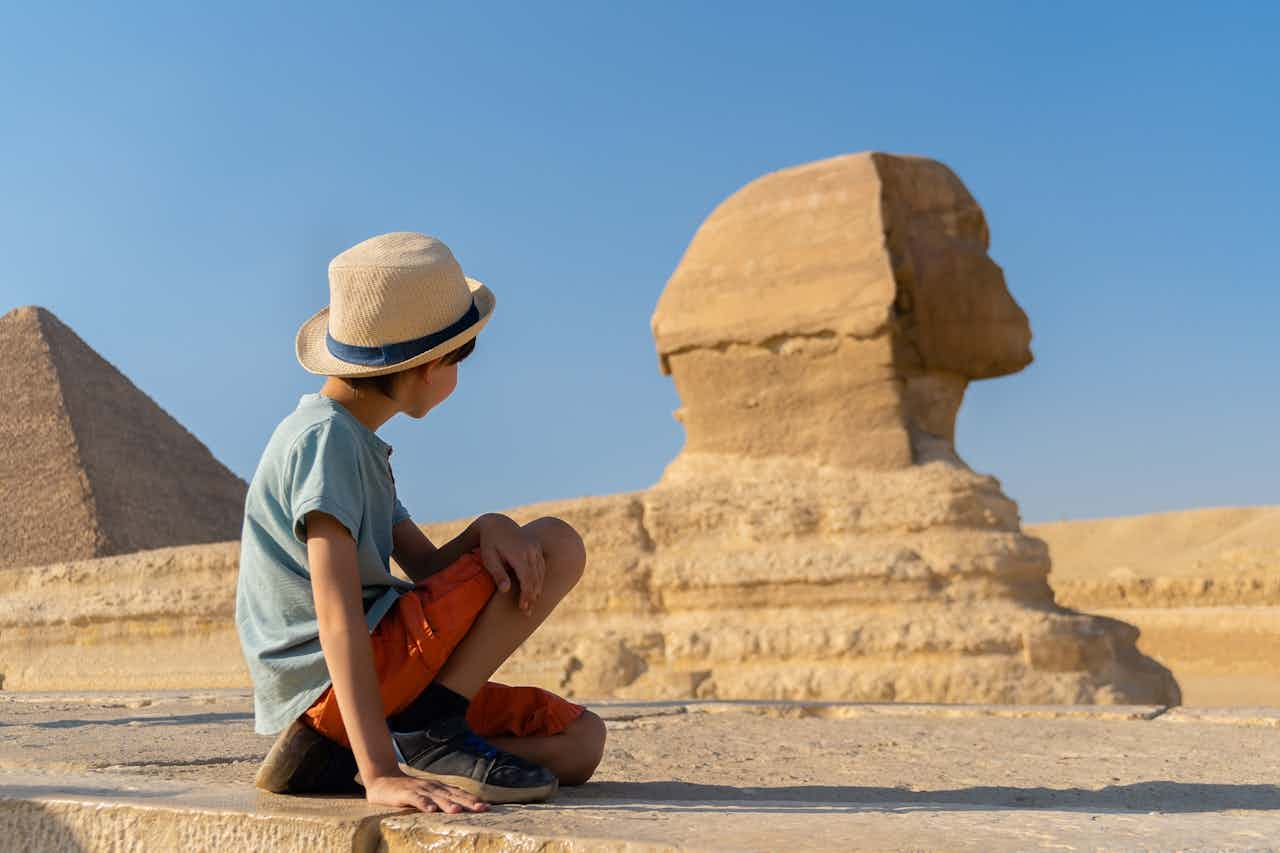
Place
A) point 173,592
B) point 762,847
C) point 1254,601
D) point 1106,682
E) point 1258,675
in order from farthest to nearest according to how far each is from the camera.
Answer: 1. point 1254,601
2. point 1258,675
3. point 173,592
4. point 1106,682
5. point 762,847

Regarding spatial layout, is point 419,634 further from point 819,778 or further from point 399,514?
point 819,778

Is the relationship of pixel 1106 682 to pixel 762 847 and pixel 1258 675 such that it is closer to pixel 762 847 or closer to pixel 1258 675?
pixel 762 847

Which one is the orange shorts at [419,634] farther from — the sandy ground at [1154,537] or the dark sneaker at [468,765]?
the sandy ground at [1154,537]

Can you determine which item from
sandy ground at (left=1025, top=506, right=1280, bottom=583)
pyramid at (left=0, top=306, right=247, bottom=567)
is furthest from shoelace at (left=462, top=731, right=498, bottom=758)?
sandy ground at (left=1025, top=506, right=1280, bottom=583)

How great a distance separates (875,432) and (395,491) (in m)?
5.67

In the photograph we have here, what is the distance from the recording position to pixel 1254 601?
18.9 meters

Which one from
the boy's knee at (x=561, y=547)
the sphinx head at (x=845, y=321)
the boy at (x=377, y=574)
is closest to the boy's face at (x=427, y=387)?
the boy at (x=377, y=574)

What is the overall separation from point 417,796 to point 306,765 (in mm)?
341

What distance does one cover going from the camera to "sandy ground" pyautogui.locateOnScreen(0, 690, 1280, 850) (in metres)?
1.67

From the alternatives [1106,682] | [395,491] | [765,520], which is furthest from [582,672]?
[395,491]

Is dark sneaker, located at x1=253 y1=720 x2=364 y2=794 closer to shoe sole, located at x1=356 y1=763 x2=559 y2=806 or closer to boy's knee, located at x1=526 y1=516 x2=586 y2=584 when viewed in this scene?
shoe sole, located at x1=356 y1=763 x2=559 y2=806

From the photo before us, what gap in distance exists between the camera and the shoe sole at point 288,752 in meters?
2.12

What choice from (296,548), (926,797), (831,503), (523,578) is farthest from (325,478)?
(831,503)

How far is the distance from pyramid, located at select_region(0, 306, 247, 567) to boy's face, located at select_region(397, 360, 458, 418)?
13852 millimetres
